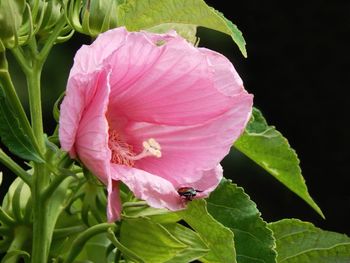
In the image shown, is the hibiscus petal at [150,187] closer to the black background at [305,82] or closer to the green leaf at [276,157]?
the green leaf at [276,157]

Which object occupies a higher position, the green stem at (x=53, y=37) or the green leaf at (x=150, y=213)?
the green stem at (x=53, y=37)

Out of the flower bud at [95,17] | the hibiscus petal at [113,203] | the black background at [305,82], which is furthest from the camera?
the black background at [305,82]

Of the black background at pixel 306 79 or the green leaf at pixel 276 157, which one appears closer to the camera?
the green leaf at pixel 276 157

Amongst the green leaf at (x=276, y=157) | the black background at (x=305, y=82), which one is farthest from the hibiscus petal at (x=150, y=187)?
the black background at (x=305, y=82)

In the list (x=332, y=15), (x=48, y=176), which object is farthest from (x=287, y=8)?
(x=48, y=176)

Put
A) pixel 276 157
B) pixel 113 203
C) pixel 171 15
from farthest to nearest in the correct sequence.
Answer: pixel 276 157, pixel 171 15, pixel 113 203

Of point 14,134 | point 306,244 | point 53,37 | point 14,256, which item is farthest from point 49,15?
point 306,244

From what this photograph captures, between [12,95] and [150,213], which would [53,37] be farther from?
[150,213]
